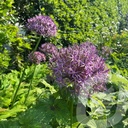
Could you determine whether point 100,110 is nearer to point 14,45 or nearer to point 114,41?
point 14,45

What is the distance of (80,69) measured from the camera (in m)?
1.96

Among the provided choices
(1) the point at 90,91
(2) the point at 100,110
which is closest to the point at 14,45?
(2) the point at 100,110

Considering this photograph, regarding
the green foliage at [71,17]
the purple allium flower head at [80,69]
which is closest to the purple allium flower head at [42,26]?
the purple allium flower head at [80,69]

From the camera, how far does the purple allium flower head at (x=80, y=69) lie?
6.44 ft

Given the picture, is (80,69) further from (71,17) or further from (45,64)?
(71,17)

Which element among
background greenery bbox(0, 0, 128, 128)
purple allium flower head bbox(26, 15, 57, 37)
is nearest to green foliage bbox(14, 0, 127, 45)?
background greenery bbox(0, 0, 128, 128)

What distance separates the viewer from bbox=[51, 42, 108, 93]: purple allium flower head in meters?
1.96

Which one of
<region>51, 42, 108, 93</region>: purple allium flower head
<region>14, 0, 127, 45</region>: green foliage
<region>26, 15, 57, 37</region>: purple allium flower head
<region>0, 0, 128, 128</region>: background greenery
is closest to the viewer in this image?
<region>51, 42, 108, 93</region>: purple allium flower head

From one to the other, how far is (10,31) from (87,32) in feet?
9.45

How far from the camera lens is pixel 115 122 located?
101 inches

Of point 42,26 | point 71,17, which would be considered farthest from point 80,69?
point 71,17

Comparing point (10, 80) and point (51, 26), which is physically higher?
point (51, 26)

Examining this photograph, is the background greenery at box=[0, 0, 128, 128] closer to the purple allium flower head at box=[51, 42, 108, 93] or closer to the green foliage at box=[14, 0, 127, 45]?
the green foliage at box=[14, 0, 127, 45]

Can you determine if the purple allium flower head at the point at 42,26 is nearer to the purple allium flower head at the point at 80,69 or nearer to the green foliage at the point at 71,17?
the purple allium flower head at the point at 80,69
